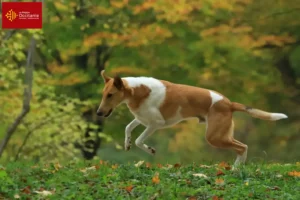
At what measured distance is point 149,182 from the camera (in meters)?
7.10

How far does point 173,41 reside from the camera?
687 inches

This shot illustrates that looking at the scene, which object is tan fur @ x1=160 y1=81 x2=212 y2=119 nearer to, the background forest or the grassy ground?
the grassy ground

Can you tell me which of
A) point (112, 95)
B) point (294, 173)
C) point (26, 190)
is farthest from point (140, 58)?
point (26, 190)

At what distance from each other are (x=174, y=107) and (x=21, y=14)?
8002 millimetres

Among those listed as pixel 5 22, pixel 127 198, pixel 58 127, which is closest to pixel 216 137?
pixel 127 198

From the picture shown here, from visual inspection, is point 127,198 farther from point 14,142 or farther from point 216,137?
point 14,142

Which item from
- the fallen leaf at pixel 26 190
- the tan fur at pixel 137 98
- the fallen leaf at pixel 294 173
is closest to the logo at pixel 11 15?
the tan fur at pixel 137 98

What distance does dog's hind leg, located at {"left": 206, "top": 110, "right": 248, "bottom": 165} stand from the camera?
29.8 ft

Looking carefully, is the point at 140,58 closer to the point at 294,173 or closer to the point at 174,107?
the point at 174,107

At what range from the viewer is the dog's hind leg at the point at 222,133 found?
358 inches

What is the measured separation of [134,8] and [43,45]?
8.77 feet

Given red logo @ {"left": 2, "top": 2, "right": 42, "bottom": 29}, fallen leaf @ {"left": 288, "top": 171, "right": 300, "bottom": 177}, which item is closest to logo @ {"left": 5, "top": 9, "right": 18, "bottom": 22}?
red logo @ {"left": 2, "top": 2, "right": 42, "bottom": 29}

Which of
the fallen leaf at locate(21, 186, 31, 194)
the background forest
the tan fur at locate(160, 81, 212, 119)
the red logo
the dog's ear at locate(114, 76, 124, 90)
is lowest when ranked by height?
the background forest

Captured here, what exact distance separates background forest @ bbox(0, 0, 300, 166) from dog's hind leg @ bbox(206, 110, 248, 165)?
770 cm
